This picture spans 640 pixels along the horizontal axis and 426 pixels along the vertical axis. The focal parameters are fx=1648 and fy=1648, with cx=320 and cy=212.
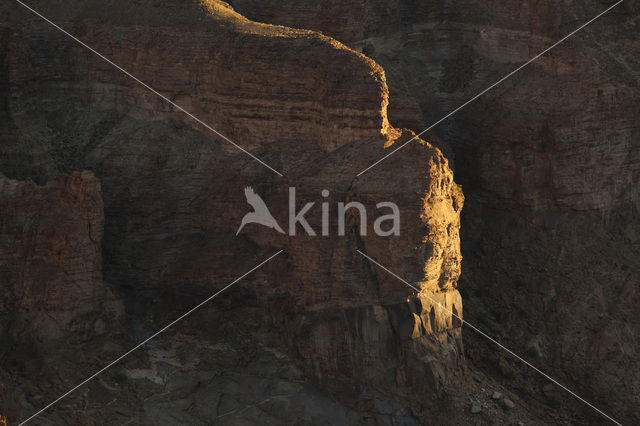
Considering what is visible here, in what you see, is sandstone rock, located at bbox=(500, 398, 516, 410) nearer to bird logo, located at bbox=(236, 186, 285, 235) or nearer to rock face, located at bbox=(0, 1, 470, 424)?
rock face, located at bbox=(0, 1, 470, 424)

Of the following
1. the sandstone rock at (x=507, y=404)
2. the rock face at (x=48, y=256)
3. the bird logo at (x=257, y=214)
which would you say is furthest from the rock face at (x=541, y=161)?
the rock face at (x=48, y=256)

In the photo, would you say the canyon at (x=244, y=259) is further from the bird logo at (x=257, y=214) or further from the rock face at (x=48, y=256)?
the bird logo at (x=257, y=214)

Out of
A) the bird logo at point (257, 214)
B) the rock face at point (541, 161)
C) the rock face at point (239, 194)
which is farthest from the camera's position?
the rock face at point (541, 161)

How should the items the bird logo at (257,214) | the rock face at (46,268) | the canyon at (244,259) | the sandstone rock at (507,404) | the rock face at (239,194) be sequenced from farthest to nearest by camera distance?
the sandstone rock at (507,404), the bird logo at (257,214), the rock face at (239,194), the canyon at (244,259), the rock face at (46,268)

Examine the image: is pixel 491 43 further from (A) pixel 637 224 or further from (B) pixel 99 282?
(B) pixel 99 282

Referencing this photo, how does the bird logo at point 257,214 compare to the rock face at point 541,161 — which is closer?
the bird logo at point 257,214

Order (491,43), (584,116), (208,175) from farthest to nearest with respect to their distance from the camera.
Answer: (491,43) < (584,116) < (208,175)

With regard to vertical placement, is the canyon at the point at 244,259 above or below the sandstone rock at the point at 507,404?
above

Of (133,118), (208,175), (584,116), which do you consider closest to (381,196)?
(208,175)
